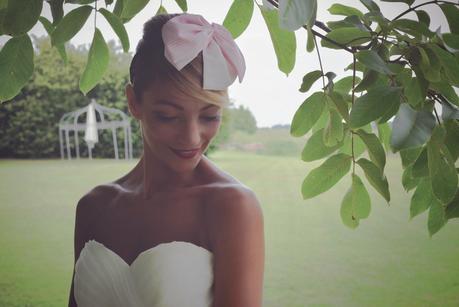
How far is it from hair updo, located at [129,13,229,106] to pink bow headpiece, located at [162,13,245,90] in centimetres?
→ 1

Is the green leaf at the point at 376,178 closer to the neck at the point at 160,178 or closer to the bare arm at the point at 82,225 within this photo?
the neck at the point at 160,178

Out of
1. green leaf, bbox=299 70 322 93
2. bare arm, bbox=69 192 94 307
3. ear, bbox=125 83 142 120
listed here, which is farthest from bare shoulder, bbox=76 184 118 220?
green leaf, bbox=299 70 322 93

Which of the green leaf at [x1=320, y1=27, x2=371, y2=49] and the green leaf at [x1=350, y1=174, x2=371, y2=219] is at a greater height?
the green leaf at [x1=320, y1=27, x2=371, y2=49]

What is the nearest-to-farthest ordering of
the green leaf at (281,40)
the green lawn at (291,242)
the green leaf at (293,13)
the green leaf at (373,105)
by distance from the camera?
the green leaf at (293,13), the green leaf at (373,105), the green leaf at (281,40), the green lawn at (291,242)

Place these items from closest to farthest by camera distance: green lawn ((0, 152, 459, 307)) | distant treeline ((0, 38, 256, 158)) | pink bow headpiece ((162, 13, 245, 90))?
pink bow headpiece ((162, 13, 245, 90)), green lawn ((0, 152, 459, 307)), distant treeline ((0, 38, 256, 158))

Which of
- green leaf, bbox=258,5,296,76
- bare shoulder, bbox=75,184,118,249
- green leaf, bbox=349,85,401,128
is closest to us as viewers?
green leaf, bbox=349,85,401,128

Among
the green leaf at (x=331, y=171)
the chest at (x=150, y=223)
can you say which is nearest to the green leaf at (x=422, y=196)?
the green leaf at (x=331, y=171)

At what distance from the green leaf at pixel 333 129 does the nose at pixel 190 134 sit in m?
0.28

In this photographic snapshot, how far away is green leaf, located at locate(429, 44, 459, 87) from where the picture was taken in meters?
0.52

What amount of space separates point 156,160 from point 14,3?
1.58 feet

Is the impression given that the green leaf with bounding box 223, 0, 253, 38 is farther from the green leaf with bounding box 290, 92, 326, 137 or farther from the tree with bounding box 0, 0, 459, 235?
the green leaf with bounding box 290, 92, 326, 137

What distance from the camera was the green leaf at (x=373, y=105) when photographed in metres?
0.49

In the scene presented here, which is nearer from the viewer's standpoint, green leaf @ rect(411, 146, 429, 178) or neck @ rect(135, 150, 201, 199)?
green leaf @ rect(411, 146, 429, 178)

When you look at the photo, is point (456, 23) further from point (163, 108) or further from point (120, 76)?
point (120, 76)
